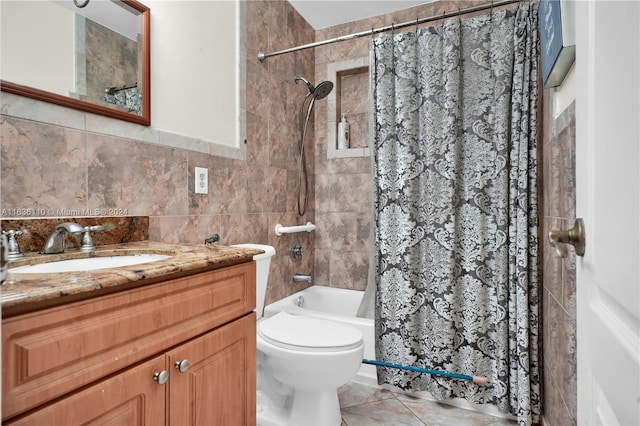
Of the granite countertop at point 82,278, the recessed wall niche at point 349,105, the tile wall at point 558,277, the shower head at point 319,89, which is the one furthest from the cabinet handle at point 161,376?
the recessed wall niche at point 349,105

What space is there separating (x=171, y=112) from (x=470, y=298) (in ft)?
5.56

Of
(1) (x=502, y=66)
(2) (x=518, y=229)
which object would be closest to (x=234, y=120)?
(1) (x=502, y=66)

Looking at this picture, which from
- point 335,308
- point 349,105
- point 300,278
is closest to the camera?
point 300,278

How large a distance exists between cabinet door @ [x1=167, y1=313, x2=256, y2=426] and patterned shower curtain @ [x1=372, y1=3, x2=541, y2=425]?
1.03m

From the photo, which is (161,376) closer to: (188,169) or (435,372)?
(188,169)

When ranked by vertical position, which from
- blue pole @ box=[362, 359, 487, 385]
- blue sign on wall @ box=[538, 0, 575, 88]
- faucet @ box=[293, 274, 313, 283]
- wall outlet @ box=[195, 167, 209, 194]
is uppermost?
blue sign on wall @ box=[538, 0, 575, 88]

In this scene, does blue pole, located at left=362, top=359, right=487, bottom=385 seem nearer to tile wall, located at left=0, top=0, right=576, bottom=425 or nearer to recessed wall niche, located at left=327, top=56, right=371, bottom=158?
tile wall, located at left=0, top=0, right=576, bottom=425

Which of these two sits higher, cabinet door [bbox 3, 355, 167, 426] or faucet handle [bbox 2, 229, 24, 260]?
faucet handle [bbox 2, 229, 24, 260]

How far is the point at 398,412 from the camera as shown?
1734 millimetres

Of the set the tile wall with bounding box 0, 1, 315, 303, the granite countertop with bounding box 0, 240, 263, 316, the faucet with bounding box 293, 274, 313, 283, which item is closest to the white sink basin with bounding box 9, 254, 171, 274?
A: the granite countertop with bounding box 0, 240, 263, 316

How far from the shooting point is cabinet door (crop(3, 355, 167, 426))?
0.60 m

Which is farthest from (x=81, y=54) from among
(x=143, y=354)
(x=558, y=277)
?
(x=558, y=277)

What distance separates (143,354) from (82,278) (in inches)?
8.6

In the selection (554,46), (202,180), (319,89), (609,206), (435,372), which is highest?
(319,89)
